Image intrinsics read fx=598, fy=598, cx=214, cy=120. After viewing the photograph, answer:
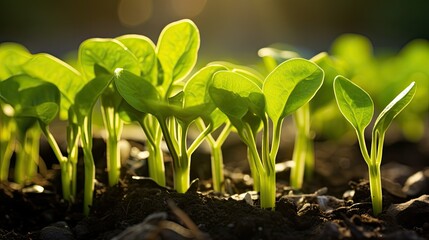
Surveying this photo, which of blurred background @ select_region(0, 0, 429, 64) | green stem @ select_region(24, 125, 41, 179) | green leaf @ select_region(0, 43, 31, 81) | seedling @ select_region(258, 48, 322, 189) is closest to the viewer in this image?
green leaf @ select_region(0, 43, 31, 81)

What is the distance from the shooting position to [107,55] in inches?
60.7

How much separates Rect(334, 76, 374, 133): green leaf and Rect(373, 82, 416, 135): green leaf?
0.03 m

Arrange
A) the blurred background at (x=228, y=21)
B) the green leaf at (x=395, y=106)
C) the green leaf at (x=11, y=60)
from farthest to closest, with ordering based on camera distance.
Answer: the blurred background at (x=228, y=21) → the green leaf at (x=11, y=60) → the green leaf at (x=395, y=106)

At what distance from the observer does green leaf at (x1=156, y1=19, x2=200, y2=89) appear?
1547 mm

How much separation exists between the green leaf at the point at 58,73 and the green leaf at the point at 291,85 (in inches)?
22.0

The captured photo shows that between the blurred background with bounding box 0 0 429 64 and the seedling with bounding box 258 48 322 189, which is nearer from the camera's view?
the seedling with bounding box 258 48 322 189

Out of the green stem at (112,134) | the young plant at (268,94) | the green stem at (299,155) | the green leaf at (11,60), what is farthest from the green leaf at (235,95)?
the green leaf at (11,60)

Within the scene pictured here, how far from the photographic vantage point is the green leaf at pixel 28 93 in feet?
5.16

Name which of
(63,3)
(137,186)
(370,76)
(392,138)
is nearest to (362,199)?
(137,186)

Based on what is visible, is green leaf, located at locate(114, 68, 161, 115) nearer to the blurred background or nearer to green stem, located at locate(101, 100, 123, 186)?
green stem, located at locate(101, 100, 123, 186)

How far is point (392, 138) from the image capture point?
3.37m

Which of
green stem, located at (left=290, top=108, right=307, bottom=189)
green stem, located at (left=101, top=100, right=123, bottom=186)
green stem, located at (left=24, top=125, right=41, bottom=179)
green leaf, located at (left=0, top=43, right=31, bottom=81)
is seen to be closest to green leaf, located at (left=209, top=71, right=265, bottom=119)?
green stem, located at (left=101, top=100, right=123, bottom=186)

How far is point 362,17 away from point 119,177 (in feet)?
36.3

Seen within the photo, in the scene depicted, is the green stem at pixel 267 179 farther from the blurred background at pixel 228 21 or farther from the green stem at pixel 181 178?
the blurred background at pixel 228 21
